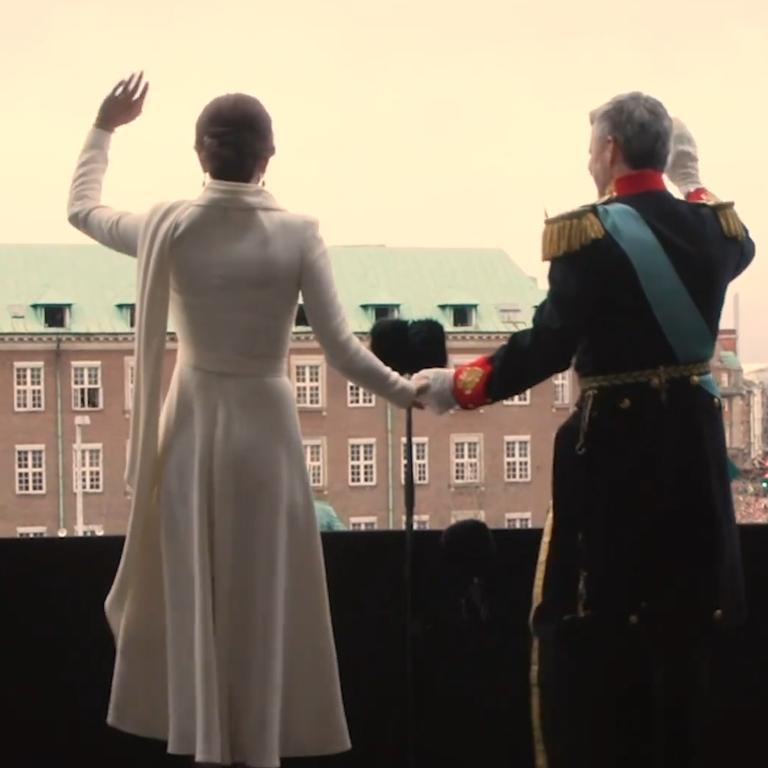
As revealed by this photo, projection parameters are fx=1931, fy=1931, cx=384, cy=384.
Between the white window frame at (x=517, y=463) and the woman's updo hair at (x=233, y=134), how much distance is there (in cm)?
977

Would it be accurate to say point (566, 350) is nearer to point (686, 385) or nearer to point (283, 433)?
point (686, 385)

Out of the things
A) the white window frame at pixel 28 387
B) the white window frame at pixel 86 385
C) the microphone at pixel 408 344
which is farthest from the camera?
the white window frame at pixel 28 387

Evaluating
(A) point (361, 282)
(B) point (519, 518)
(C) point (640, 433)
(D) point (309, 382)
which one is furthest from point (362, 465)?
(C) point (640, 433)

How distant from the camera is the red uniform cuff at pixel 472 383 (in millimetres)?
2660

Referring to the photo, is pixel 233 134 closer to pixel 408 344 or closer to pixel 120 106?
pixel 120 106

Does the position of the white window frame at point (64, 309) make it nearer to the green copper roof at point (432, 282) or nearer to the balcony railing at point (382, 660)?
the green copper roof at point (432, 282)

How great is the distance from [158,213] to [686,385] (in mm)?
757

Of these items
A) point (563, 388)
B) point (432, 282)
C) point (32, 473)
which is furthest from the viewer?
point (32, 473)

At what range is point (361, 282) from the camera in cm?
772

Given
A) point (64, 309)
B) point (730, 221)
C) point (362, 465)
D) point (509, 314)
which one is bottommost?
point (362, 465)

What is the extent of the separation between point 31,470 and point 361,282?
1133 centimetres

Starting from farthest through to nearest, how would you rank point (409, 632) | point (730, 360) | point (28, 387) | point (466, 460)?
point (28, 387), point (466, 460), point (730, 360), point (409, 632)

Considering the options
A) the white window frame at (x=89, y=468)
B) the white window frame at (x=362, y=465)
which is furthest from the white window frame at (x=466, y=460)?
the white window frame at (x=89, y=468)

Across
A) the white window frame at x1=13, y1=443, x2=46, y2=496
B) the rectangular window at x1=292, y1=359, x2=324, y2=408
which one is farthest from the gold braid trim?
the white window frame at x1=13, y1=443, x2=46, y2=496
